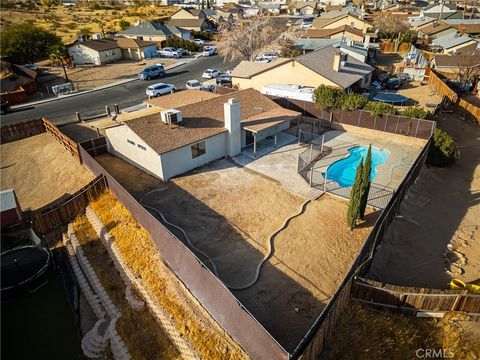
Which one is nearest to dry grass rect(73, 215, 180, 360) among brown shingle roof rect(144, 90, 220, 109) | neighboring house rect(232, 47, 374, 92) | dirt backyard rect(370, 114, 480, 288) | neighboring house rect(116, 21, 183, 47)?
dirt backyard rect(370, 114, 480, 288)

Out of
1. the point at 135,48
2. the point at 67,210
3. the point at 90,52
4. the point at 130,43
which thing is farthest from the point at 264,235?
the point at 130,43

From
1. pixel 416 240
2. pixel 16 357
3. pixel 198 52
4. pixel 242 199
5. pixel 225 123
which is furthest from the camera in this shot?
pixel 198 52

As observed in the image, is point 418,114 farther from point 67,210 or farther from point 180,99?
point 67,210

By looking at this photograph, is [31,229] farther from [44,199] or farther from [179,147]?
[179,147]

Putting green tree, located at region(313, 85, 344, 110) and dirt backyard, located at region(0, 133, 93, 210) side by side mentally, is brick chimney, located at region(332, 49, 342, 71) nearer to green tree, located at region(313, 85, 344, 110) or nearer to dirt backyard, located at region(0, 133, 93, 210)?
green tree, located at region(313, 85, 344, 110)

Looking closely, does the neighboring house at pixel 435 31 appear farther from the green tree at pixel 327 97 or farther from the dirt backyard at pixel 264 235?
the dirt backyard at pixel 264 235

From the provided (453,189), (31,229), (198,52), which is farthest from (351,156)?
(198,52)
